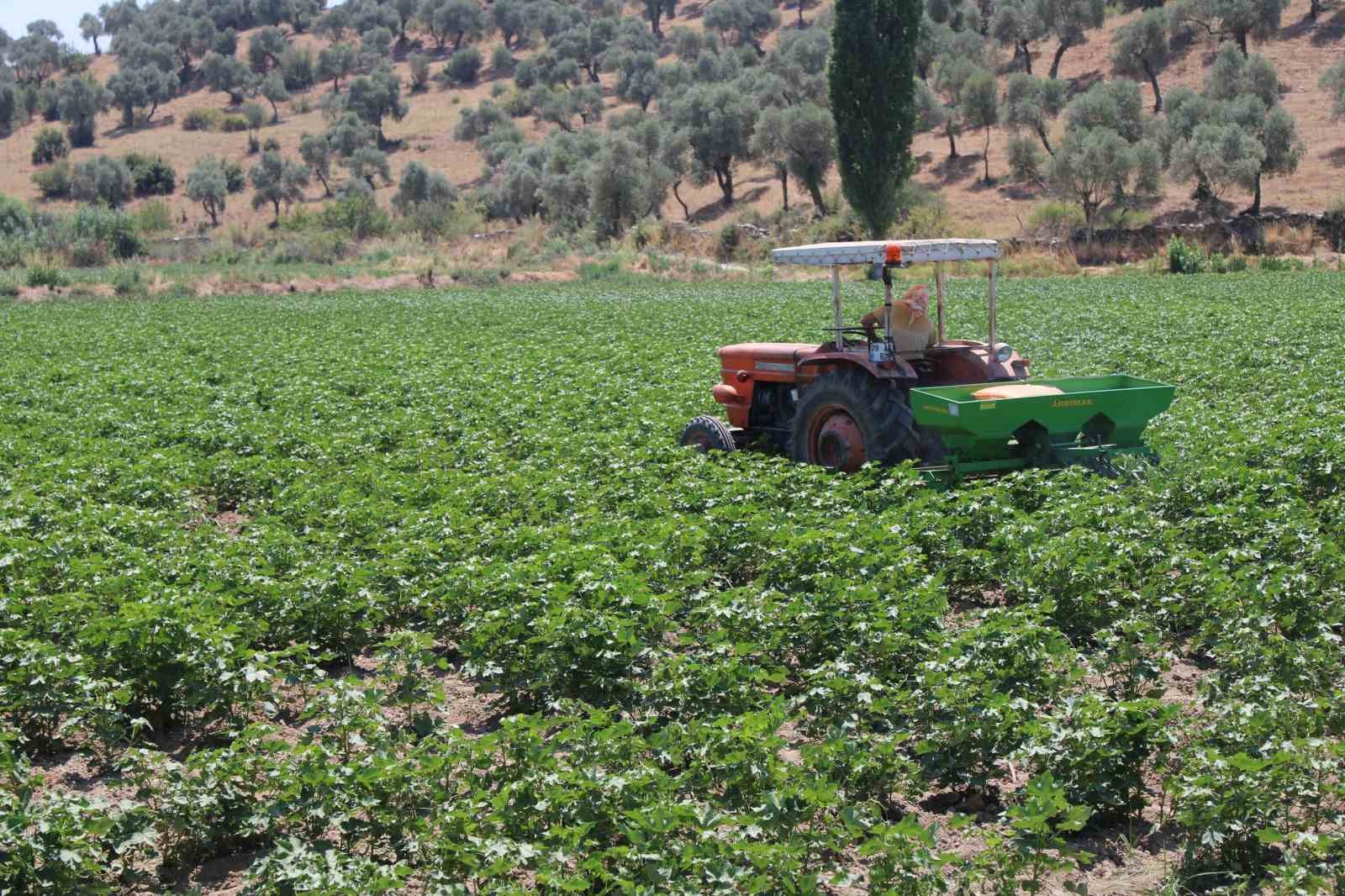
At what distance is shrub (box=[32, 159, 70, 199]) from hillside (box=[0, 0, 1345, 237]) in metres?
1.04

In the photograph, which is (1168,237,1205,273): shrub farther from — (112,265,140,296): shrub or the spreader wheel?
(112,265,140,296): shrub

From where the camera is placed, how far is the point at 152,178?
309 ft

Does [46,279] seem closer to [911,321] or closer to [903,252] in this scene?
[911,321]

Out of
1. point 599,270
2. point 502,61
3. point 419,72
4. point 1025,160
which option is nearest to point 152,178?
point 419,72

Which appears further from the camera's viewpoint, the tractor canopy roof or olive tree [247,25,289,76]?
olive tree [247,25,289,76]

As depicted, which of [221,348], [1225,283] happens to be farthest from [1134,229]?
[221,348]

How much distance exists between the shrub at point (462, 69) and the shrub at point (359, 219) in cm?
5172

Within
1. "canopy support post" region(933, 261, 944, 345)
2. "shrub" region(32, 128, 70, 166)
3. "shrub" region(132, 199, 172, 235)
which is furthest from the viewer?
"shrub" region(32, 128, 70, 166)

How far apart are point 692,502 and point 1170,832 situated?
17.0ft

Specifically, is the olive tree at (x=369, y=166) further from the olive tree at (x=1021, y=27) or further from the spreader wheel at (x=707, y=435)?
the spreader wheel at (x=707, y=435)

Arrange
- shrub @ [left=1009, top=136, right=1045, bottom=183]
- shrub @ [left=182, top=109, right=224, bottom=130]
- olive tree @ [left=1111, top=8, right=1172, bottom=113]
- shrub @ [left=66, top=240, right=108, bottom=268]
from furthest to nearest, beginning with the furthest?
1. shrub @ [left=182, top=109, right=224, bottom=130]
2. olive tree @ [left=1111, top=8, right=1172, bottom=113]
3. shrub @ [left=1009, top=136, right=1045, bottom=183]
4. shrub @ [left=66, top=240, right=108, bottom=268]

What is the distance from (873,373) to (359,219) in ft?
220

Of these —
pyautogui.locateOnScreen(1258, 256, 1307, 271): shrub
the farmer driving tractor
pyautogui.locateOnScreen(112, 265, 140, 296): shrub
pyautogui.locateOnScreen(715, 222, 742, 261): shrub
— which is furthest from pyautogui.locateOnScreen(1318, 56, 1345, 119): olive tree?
the farmer driving tractor

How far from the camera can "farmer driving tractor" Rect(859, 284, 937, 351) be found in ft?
36.0
